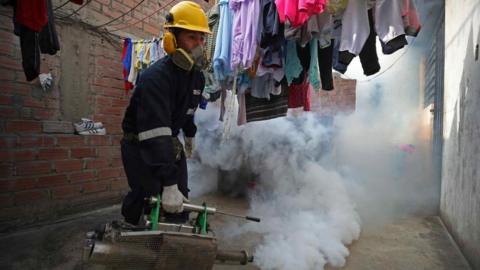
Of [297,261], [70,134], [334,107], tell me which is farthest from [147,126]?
[334,107]

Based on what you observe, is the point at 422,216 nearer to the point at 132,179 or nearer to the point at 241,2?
the point at 241,2

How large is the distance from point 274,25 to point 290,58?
48 cm

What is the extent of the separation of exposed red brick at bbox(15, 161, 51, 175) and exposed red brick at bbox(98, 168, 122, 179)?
832mm

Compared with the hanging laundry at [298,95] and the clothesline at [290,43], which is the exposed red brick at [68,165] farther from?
the hanging laundry at [298,95]

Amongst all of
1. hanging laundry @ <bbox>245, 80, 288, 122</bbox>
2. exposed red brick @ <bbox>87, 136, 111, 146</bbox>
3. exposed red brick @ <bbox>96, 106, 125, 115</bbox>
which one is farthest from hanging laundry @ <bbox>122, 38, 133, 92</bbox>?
hanging laundry @ <bbox>245, 80, 288, 122</bbox>

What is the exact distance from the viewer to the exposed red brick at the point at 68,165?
A: 13.5ft

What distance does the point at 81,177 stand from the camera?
443 centimetres

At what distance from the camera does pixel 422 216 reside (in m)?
5.76

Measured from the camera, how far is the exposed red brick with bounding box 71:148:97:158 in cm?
432

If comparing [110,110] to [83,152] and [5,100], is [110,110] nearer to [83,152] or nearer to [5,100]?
[83,152]

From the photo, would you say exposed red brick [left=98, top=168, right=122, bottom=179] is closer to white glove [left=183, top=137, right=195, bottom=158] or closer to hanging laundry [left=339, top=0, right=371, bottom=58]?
white glove [left=183, top=137, right=195, bottom=158]

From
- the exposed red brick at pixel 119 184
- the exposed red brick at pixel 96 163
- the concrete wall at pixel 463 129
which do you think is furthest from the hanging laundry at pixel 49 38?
the concrete wall at pixel 463 129

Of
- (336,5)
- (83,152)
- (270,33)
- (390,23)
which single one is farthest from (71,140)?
(390,23)

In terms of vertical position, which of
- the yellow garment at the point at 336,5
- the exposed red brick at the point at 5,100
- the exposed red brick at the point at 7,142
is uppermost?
the yellow garment at the point at 336,5
